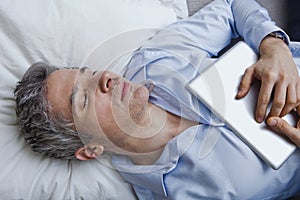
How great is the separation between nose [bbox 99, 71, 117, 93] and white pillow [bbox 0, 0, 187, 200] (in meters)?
0.16

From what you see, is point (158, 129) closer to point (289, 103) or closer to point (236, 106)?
point (236, 106)

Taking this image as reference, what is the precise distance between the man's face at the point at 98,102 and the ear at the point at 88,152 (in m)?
0.04

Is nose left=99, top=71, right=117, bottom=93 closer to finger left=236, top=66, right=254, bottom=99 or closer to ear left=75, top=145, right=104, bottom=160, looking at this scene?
ear left=75, top=145, right=104, bottom=160

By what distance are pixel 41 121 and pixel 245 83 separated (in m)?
0.43

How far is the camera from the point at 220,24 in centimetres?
117

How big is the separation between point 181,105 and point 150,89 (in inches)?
3.3

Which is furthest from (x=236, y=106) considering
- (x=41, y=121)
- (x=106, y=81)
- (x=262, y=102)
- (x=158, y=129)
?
(x=41, y=121)

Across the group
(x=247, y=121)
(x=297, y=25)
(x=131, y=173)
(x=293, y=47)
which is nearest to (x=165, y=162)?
(x=131, y=173)

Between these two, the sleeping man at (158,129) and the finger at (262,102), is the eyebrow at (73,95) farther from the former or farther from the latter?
the finger at (262,102)

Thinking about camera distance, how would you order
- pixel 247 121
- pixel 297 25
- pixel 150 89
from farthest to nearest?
pixel 297 25 < pixel 150 89 < pixel 247 121

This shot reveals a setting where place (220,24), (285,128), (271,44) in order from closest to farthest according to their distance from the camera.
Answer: (285,128)
(271,44)
(220,24)

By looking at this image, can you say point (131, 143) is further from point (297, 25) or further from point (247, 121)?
point (297, 25)

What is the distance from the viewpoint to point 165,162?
968mm

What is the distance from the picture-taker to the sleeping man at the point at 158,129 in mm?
932
